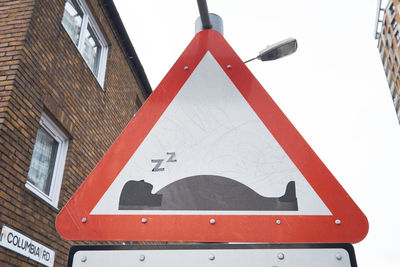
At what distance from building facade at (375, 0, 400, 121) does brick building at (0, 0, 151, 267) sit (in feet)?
157

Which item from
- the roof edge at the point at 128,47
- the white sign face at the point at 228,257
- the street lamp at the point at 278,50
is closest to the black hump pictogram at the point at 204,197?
the white sign face at the point at 228,257

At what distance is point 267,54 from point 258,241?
263 cm

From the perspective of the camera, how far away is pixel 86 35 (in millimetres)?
7992

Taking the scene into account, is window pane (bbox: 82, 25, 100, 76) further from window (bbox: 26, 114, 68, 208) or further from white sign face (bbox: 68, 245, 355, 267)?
white sign face (bbox: 68, 245, 355, 267)

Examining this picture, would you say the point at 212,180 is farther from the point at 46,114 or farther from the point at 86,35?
the point at 86,35

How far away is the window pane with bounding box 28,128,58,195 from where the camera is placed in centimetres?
559

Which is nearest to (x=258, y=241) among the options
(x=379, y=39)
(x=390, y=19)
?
(x=390, y=19)

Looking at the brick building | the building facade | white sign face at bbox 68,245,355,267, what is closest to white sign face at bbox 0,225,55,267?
the brick building

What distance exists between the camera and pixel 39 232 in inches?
206

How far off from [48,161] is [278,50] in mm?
4417

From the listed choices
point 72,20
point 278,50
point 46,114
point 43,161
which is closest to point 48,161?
point 43,161

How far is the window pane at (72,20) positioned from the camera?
7004 millimetres

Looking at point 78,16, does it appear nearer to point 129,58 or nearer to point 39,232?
point 129,58

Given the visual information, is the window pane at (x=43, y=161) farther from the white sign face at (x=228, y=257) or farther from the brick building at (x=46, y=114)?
the white sign face at (x=228, y=257)
